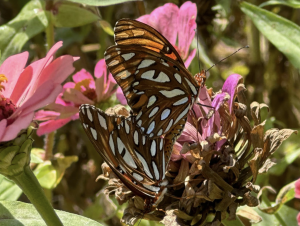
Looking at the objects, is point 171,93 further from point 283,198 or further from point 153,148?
point 283,198

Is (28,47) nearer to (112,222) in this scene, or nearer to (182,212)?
(112,222)

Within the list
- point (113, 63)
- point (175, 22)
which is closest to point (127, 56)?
point (113, 63)

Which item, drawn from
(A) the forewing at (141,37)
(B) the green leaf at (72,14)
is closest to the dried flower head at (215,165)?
(A) the forewing at (141,37)

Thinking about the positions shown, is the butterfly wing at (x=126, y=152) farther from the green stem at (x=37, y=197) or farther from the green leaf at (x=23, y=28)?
the green leaf at (x=23, y=28)

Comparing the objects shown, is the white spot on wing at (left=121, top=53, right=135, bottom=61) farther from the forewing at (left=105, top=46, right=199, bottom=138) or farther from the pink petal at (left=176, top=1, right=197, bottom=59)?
the pink petal at (left=176, top=1, right=197, bottom=59)

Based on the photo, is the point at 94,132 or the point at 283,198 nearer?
the point at 94,132

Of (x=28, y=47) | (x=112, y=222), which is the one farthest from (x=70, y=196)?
(x=28, y=47)

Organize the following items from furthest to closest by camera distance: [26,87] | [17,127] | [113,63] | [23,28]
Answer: [23,28] < [113,63] < [26,87] < [17,127]
